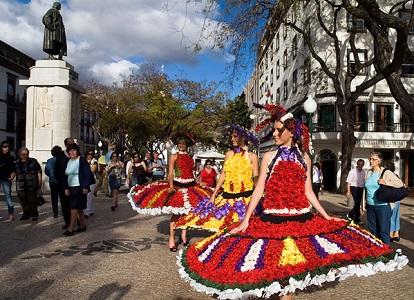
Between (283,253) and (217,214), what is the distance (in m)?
2.65

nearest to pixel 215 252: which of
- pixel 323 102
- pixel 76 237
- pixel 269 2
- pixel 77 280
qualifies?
pixel 77 280

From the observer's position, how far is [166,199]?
7656 mm

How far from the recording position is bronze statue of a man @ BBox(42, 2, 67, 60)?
683 inches

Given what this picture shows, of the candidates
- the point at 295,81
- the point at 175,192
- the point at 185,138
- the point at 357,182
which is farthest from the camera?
the point at 295,81

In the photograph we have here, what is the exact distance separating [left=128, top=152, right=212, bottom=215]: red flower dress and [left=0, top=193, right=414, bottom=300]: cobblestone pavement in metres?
0.77

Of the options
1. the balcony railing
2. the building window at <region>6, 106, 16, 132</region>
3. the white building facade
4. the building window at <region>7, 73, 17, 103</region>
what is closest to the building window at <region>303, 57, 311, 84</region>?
the white building facade

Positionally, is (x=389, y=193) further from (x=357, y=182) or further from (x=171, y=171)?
(x=357, y=182)

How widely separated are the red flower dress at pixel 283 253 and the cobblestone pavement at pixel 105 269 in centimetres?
169

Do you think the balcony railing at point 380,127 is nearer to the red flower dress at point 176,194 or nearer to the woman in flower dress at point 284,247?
the red flower dress at point 176,194

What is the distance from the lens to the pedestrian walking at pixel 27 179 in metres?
10.8

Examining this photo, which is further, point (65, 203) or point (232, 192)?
point (65, 203)

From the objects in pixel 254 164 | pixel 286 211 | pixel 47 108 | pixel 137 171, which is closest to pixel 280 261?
pixel 286 211

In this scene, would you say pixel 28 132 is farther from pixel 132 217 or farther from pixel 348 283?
pixel 348 283

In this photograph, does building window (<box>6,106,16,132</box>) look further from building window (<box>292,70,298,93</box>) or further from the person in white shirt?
the person in white shirt
